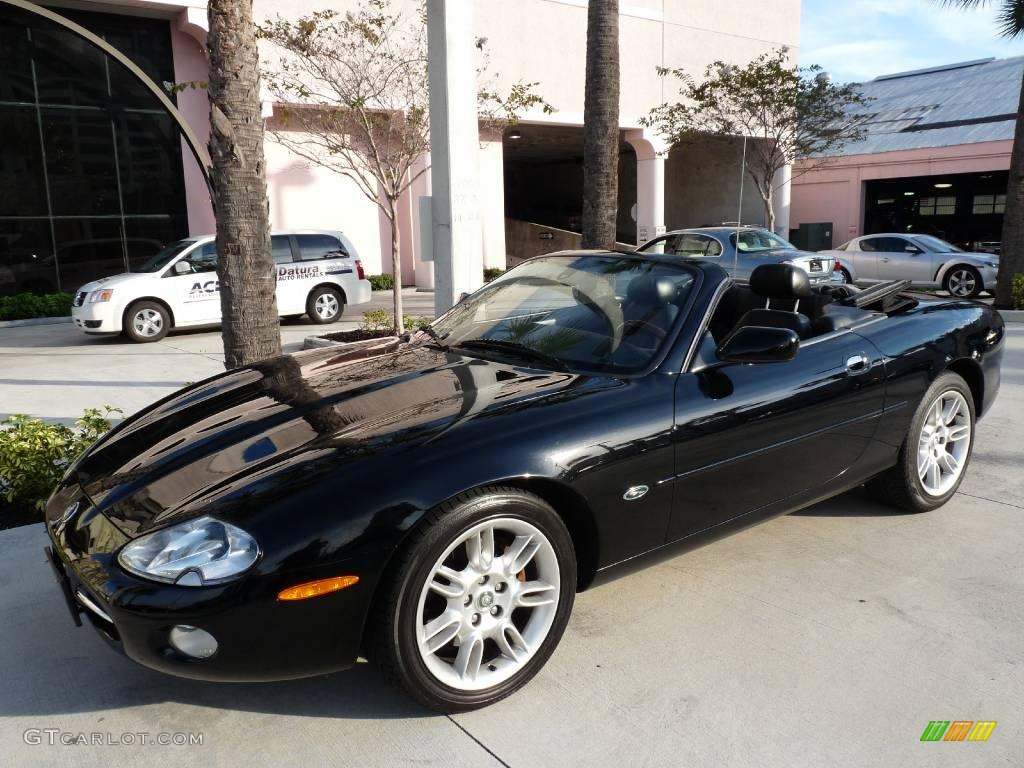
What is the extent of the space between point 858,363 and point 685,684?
69.6 inches

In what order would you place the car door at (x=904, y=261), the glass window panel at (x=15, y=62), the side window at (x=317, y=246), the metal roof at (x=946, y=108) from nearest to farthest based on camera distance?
the side window at (x=317, y=246) → the glass window panel at (x=15, y=62) → the car door at (x=904, y=261) → the metal roof at (x=946, y=108)

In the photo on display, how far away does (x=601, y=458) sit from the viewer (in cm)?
281

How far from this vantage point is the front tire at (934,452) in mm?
4168

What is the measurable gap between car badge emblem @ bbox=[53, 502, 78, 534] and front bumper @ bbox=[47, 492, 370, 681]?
34 cm

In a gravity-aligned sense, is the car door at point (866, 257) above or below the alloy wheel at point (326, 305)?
above

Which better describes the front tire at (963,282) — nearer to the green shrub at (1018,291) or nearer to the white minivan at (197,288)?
the green shrub at (1018,291)

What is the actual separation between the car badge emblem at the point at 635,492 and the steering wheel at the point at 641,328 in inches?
25.9

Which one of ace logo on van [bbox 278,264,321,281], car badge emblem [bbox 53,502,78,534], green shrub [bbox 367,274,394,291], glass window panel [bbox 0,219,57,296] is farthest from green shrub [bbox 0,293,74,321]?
car badge emblem [bbox 53,502,78,534]

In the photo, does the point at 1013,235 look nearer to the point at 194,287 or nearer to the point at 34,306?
the point at 194,287

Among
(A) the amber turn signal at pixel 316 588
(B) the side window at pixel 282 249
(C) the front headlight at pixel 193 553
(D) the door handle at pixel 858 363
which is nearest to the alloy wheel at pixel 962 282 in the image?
(B) the side window at pixel 282 249

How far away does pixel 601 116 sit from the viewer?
9297 millimetres

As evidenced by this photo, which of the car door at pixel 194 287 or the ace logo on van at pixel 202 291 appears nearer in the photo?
the car door at pixel 194 287

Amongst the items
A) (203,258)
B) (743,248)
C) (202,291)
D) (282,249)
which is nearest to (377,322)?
(282,249)

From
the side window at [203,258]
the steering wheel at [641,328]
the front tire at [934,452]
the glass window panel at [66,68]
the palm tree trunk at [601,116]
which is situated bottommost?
the front tire at [934,452]
